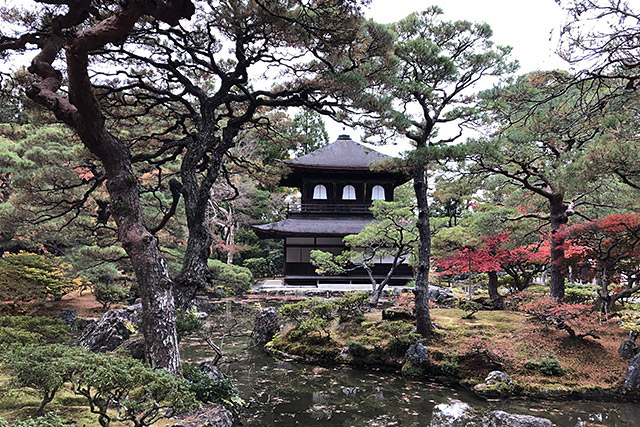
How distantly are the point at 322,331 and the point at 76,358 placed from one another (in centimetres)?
637

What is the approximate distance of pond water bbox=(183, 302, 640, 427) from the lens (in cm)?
523

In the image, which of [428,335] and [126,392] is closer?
[126,392]

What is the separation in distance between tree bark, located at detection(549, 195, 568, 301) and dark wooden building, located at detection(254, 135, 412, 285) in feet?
36.8

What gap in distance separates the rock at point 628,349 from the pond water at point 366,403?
3.85ft

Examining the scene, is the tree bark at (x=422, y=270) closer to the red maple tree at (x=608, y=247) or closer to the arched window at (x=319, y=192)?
the red maple tree at (x=608, y=247)

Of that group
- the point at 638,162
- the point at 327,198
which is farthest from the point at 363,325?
the point at 327,198

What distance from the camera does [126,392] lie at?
3.22 meters

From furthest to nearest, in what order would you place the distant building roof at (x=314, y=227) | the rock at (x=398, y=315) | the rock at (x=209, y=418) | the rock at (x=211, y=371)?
the distant building roof at (x=314, y=227) < the rock at (x=398, y=315) < the rock at (x=211, y=371) < the rock at (x=209, y=418)

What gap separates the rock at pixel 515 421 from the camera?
4453mm

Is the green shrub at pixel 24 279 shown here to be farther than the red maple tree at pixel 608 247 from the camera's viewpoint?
Yes

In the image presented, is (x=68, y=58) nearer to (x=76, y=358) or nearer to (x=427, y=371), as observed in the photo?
(x=76, y=358)

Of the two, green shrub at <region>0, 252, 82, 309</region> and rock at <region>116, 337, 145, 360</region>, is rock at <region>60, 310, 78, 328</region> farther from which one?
rock at <region>116, 337, 145, 360</region>

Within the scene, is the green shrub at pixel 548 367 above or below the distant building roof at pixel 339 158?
below

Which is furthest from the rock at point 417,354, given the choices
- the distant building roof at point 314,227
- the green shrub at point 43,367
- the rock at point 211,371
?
the distant building roof at point 314,227
